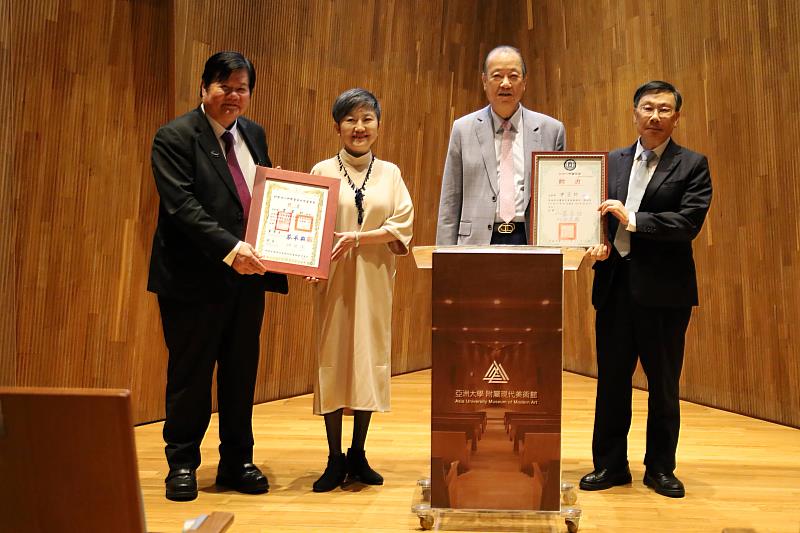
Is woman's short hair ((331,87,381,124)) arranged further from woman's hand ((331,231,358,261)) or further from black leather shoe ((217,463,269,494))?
black leather shoe ((217,463,269,494))

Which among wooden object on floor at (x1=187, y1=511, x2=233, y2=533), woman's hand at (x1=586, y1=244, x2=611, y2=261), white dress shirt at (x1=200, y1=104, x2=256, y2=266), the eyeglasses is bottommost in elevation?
wooden object on floor at (x1=187, y1=511, x2=233, y2=533)

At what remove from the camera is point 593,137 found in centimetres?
550

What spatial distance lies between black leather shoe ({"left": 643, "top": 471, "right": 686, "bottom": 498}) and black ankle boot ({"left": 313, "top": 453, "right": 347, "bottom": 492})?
1134mm

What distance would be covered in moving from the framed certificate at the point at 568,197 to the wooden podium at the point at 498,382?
0.31m

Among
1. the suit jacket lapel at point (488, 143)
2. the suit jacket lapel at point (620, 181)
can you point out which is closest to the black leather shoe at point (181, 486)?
the suit jacket lapel at point (488, 143)

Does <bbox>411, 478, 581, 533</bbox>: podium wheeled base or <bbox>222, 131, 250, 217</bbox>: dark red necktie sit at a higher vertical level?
<bbox>222, 131, 250, 217</bbox>: dark red necktie

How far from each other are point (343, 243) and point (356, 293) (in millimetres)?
200

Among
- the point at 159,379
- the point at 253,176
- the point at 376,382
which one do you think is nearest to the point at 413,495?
the point at 376,382

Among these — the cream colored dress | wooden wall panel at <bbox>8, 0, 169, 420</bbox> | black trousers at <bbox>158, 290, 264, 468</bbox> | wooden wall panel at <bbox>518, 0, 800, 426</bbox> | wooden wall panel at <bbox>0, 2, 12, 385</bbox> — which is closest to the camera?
black trousers at <bbox>158, 290, 264, 468</bbox>

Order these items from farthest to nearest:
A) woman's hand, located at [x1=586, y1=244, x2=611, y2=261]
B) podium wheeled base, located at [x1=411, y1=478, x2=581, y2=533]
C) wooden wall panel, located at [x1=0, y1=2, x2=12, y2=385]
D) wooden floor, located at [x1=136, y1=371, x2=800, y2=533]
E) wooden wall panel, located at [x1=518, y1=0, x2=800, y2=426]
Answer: wooden wall panel, located at [x1=518, y1=0, x2=800, y2=426], wooden wall panel, located at [x1=0, y1=2, x2=12, y2=385], woman's hand, located at [x1=586, y1=244, x2=611, y2=261], wooden floor, located at [x1=136, y1=371, x2=800, y2=533], podium wheeled base, located at [x1=411, y1=478, x2=581, y2=533]

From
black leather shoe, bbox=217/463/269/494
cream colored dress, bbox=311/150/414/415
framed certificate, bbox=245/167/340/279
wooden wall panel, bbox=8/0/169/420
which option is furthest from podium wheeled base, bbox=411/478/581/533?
wooden wall panel, bbox=8/0/169/420

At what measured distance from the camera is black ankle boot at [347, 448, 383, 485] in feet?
10.1

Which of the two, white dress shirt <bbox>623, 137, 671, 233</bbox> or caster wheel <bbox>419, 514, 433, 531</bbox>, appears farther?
white dress shirt <bbox>623, 137, 671, 233</bbox>

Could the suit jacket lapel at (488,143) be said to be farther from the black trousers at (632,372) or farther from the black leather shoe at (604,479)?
the black leather shoe at (604,479)
